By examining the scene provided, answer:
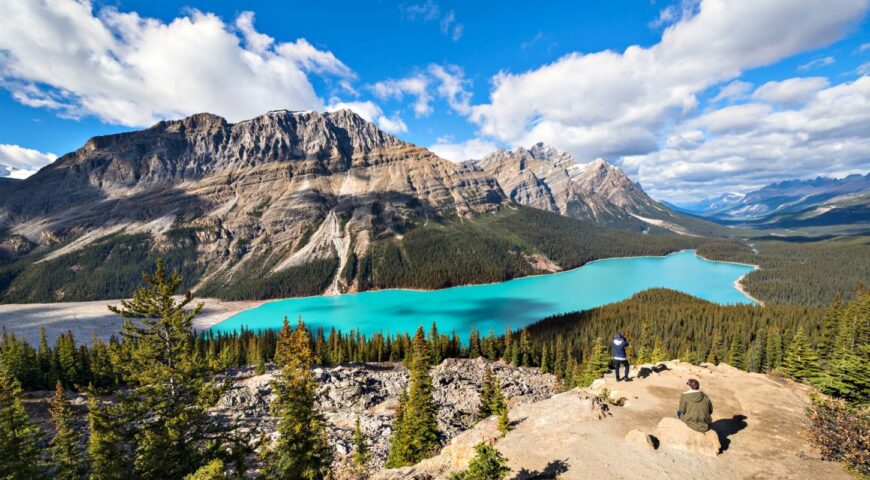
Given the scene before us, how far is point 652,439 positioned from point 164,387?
2255 centimetres

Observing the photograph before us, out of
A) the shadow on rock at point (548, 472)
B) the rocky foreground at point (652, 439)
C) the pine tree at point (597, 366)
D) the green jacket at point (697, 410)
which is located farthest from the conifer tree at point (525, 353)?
the shadow on rock at point (548, 472)

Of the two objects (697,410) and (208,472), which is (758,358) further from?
(208,472)

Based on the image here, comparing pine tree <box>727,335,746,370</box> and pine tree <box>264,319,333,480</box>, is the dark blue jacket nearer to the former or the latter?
pine tree <box>264,319,333,480</box>

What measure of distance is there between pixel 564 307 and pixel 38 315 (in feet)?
799

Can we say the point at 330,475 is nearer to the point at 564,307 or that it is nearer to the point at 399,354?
the point at 399,354

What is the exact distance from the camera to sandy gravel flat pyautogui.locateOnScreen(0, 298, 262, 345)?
140875mm

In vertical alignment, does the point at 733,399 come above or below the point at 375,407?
above

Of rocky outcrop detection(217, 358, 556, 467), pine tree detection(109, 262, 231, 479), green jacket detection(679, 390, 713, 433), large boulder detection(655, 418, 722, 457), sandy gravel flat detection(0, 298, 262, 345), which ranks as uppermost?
pine tree detection(109, 262, 231, 479)

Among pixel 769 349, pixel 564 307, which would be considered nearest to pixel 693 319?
pixel 769 349

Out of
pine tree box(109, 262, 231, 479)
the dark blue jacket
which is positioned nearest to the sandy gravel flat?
pine tree box(109, 262, 231, 479)

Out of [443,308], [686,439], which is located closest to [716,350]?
[686,439]

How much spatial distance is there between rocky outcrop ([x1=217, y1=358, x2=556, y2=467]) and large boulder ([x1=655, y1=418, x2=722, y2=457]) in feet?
103

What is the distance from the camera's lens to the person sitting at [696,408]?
51.5ft

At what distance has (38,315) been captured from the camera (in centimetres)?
16938
